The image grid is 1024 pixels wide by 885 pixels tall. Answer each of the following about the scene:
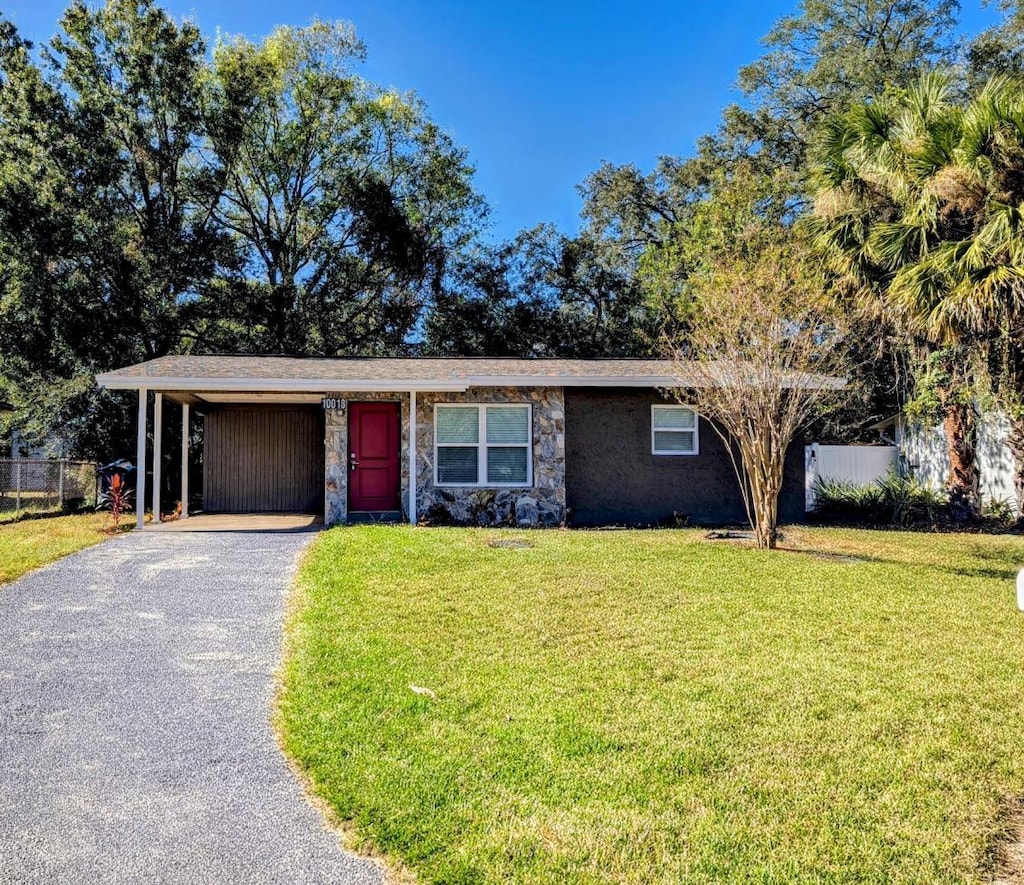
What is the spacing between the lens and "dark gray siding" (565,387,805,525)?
12945mm

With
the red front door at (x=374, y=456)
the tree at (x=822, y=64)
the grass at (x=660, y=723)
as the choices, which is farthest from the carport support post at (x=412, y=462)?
the tree at (x=822, y=64)

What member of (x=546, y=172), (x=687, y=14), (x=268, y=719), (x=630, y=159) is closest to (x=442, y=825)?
(x=268, y=719)

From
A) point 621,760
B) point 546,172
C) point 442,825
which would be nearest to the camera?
point 442,825

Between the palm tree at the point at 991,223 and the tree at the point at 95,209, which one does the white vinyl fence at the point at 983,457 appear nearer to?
the palm tree at the point at 991,223

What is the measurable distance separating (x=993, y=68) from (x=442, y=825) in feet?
76.7

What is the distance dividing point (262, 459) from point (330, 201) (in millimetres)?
11167

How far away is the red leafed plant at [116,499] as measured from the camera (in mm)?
11742

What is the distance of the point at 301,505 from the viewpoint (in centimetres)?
1470

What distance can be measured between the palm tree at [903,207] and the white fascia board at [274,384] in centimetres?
648

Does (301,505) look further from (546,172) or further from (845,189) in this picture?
(546,172)

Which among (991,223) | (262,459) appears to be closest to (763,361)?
(991,223)

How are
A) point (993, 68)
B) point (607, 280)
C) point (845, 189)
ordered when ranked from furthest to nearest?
1. point (607, 280)
2. point (993, 68)
3. point (845, 189)

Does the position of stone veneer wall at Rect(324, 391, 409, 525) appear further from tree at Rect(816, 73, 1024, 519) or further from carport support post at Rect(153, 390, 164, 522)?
tree at Rect(816, 73, 1024, 519)

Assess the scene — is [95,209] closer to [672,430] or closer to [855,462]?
[672,430]
